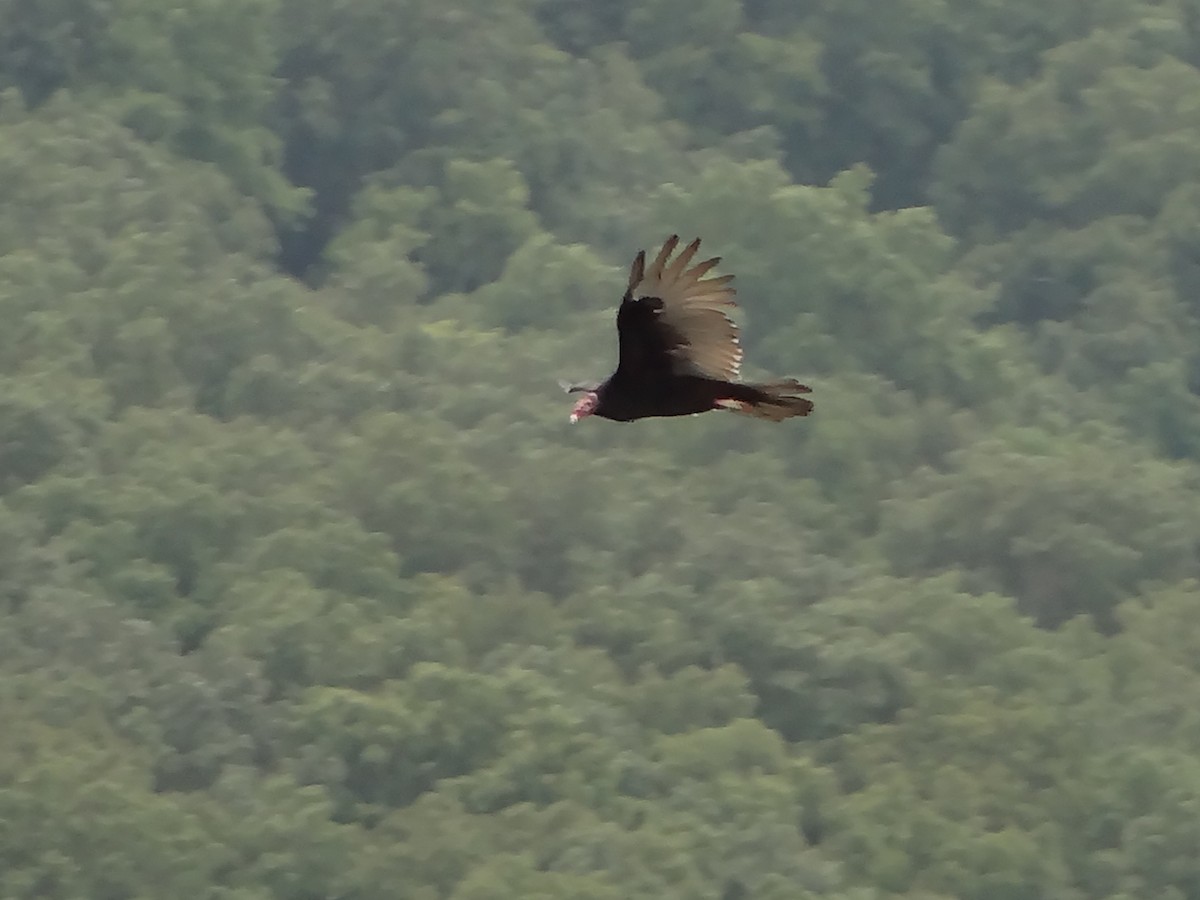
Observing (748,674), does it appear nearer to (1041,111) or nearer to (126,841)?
(126,841)

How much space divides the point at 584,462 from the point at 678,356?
20851 millimetres

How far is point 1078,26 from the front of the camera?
118 feet

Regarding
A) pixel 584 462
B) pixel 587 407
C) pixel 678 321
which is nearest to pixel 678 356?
pixel 678 321

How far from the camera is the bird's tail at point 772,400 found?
4.49m

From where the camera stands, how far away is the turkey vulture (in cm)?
452

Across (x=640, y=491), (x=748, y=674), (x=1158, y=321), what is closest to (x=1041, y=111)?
(x=1158, y=321)

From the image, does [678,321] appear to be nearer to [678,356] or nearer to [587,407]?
[678,356]

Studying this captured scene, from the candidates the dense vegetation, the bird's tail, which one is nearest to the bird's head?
the bird's tail

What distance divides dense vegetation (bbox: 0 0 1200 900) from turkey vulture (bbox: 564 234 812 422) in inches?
580

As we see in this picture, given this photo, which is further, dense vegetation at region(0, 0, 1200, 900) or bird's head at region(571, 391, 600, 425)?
dense vegetation at region(0, 0, 1200, 900)

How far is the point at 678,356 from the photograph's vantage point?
459cm

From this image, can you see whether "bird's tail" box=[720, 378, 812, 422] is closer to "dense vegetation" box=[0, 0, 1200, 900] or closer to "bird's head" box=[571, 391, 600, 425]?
"bird's head" box=[571, 391, 600, 425]

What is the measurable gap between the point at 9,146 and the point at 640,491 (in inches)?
357

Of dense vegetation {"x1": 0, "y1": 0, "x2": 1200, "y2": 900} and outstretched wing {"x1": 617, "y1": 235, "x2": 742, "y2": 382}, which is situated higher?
dense vegetation {"x1": 0, "y1": 0, "x2": 1200, "y2": 900}
